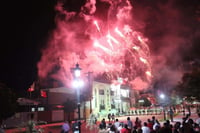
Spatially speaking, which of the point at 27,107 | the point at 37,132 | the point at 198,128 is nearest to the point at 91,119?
the point at 37,132

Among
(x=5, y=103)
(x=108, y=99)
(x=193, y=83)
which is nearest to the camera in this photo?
(x=193, y=83)

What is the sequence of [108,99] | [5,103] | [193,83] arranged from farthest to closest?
[108,99] < [5,103] < [193,83]

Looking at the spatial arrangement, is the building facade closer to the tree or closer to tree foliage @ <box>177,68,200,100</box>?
the tree

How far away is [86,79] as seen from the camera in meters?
51.0

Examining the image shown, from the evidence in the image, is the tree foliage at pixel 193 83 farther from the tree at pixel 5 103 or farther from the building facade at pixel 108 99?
the building facade at pixel 108 99

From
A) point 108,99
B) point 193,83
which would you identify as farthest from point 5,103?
point 108,99

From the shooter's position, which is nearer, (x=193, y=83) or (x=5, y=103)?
(x=193, y=83)

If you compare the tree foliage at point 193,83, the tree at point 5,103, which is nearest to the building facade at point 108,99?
the tree at point 5,103

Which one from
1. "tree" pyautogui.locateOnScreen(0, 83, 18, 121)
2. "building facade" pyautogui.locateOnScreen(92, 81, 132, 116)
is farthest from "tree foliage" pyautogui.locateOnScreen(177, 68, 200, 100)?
"building facade" pyautogui.locateOnScreen(92, 81, 132, 116)

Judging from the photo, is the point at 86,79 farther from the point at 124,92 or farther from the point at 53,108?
the point at 124,92

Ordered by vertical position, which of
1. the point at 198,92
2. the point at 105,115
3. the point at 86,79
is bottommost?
the point at 105,115

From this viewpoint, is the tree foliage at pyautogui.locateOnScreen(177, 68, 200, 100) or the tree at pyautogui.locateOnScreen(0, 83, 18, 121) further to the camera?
the tree at pyautogui.locateOnScreen(0, 83, 18, 121)

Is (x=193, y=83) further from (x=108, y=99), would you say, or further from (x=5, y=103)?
(x=108, y=99)

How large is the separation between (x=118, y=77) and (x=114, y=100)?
20.5ft
